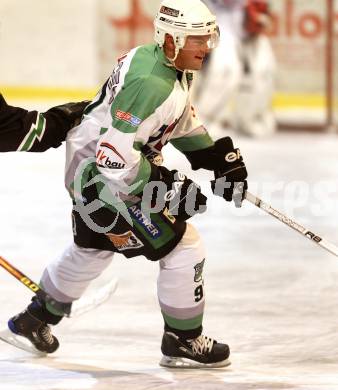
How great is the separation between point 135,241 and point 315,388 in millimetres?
629

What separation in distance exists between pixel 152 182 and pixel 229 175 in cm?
32

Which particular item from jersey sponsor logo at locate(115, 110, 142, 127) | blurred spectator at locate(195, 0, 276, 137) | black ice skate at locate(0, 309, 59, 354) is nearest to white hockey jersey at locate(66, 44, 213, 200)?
jersey sponsor logo at locate(115, 110, 142, 127)

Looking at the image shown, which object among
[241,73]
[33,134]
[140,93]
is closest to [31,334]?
[33,134]

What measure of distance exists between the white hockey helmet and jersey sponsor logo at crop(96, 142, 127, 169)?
318 mm

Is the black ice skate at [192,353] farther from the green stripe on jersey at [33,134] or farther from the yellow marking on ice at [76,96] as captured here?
the yellow marking on ice at [76,96]

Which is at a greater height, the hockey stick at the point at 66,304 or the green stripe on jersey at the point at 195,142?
the green stripe on jersey at the point at 195,142

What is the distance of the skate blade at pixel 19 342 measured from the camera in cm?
356

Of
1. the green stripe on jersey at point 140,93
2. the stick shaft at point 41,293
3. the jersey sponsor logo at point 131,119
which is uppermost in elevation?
the green stripe on jersey at point 140,93

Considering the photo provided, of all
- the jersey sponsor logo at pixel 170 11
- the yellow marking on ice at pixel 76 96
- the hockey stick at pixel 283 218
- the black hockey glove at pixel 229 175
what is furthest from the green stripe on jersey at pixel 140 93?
the yellow marking on ice at pixel 76 96

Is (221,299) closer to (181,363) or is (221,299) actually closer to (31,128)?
(181,363)

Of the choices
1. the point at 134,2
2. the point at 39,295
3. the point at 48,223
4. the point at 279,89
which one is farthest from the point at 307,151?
the point at 39,295

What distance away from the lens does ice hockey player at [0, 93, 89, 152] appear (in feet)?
10.7

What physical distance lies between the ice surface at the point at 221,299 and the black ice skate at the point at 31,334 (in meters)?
0.04

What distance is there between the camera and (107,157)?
3.20 meters
